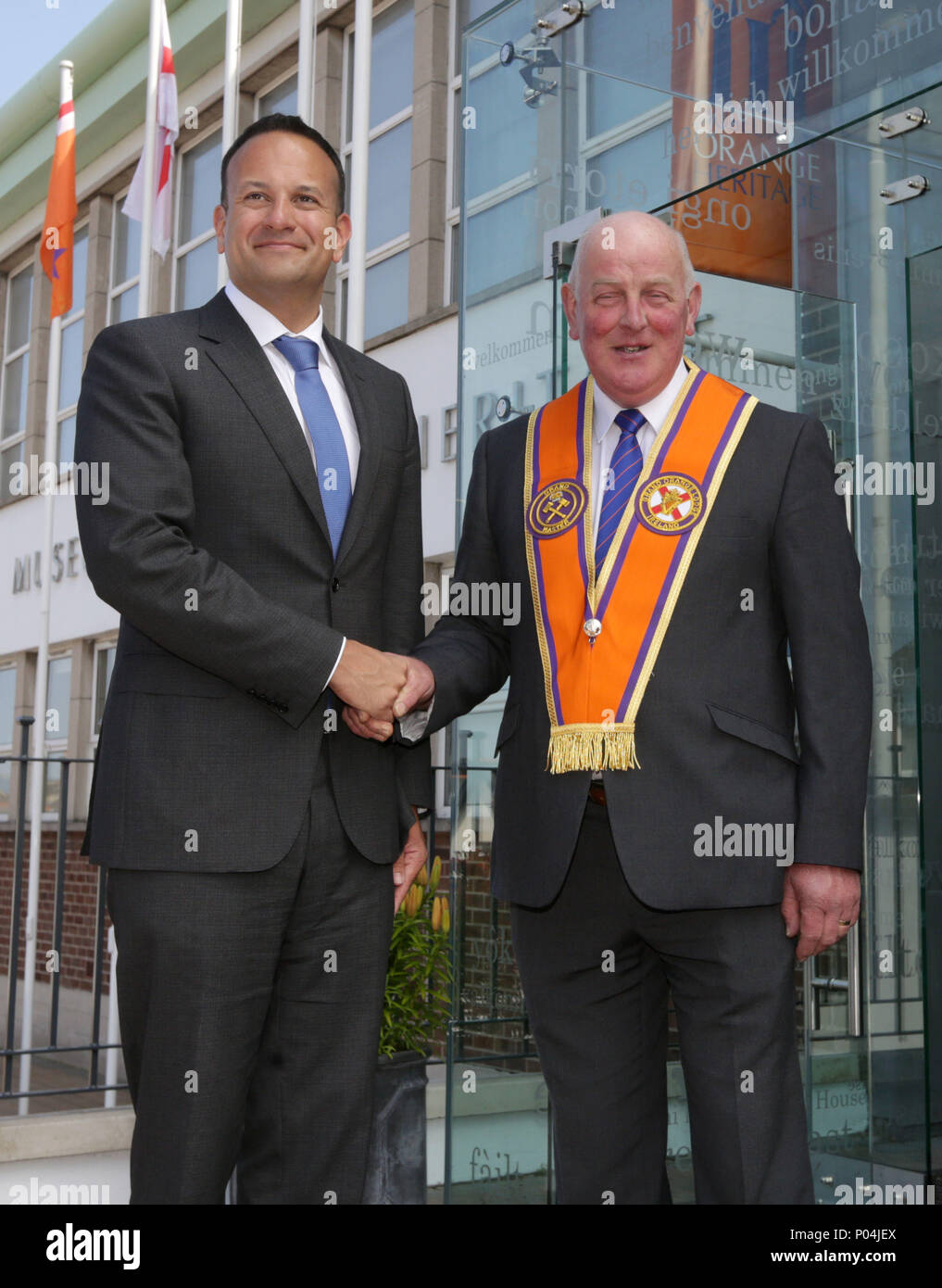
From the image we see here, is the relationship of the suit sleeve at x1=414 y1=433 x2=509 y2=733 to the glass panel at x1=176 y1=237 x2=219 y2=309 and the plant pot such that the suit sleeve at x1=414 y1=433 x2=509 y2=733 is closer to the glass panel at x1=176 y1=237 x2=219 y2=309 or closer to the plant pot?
the plant pot

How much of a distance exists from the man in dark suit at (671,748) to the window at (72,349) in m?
10.4

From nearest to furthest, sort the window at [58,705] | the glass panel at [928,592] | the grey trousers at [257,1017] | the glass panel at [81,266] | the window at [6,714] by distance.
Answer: the grey trousers at [257,1017] → the glass panel at [928,592] → the window at [58,705] → the glass panel at [81,266] → the window at [6,714]

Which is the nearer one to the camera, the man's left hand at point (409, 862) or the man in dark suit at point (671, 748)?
the man in dark suit at point (671, 748)

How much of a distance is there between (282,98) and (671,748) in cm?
839

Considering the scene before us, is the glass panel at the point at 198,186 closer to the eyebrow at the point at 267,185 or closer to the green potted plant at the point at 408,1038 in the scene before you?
the green potted plant at the point at 408,1038

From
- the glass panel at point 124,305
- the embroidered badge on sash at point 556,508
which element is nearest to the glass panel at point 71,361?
the glass panel at point 124,305

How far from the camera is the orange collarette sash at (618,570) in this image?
2303mm

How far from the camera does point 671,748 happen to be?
2291 mm

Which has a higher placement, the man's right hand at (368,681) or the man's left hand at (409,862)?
the man's right hand at (368,681)

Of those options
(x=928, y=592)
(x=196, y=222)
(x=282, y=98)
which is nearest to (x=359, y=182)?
(x=928, y=592)

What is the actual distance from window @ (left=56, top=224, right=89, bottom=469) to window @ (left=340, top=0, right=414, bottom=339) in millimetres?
4179

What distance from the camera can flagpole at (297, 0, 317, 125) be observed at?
17.9 feet

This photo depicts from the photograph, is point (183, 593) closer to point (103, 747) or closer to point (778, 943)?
point (103, 747)

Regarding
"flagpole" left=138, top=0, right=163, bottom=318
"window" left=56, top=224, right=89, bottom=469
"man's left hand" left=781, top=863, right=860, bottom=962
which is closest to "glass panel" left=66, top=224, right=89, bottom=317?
"window" left=56, top=224, right=89, bottom=469
